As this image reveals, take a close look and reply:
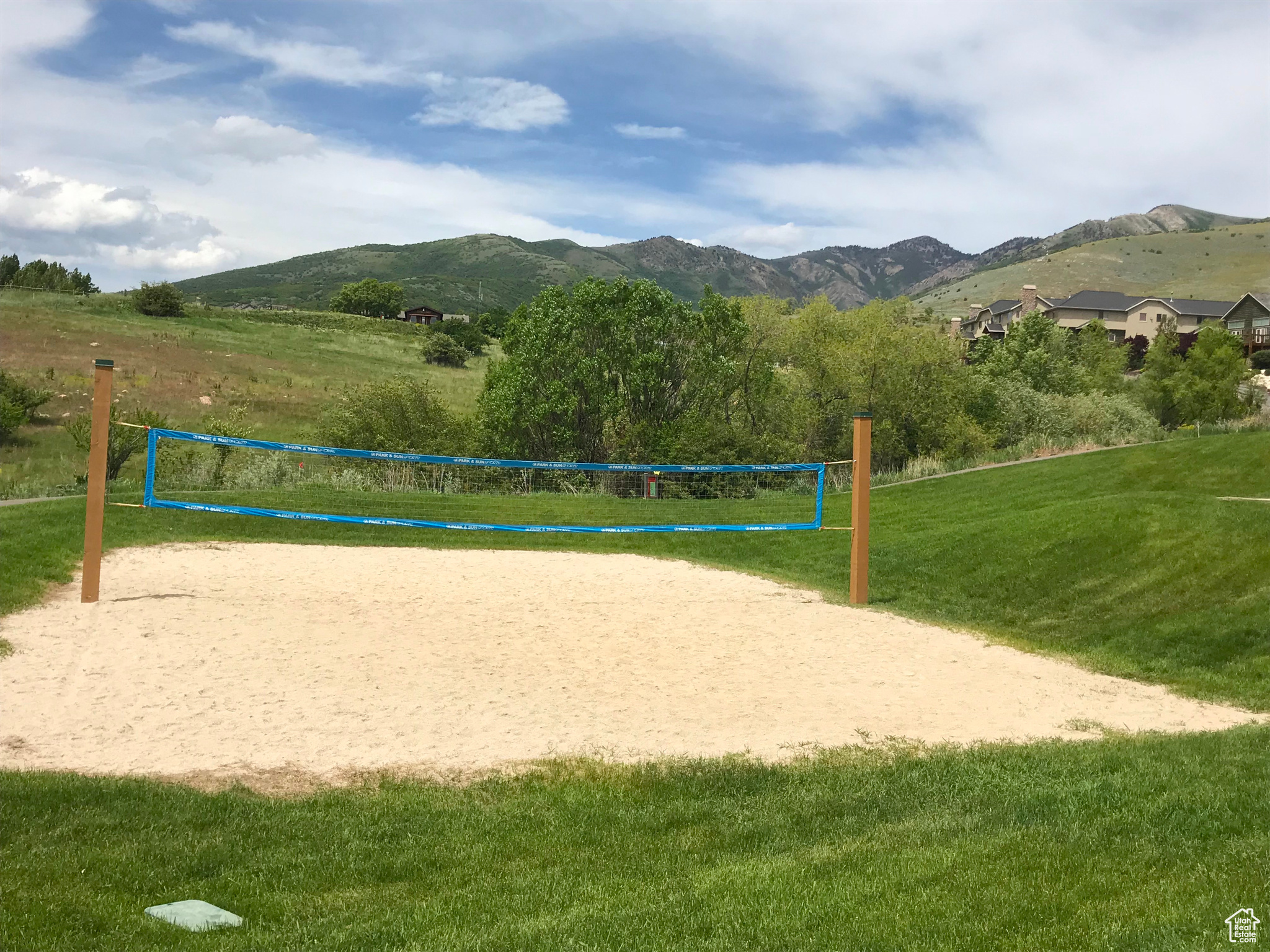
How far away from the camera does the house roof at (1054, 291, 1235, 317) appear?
3583 inches

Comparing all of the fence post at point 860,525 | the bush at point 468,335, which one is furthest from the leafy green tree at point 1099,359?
the bush at point 468,335

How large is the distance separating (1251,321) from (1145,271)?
90267 mm

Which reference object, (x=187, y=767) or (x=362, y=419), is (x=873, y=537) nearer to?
(x=187, y=767)

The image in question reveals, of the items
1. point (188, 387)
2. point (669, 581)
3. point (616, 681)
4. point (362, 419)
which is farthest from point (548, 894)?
point (188, 387)

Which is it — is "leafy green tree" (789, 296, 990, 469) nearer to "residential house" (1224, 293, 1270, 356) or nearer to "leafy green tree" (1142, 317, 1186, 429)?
"leafy green tree" (1142, 317, 1186, 429)

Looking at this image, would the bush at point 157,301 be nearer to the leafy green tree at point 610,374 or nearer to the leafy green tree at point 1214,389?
the leafy green tree at point 610,374

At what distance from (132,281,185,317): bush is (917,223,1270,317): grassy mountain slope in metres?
99.2

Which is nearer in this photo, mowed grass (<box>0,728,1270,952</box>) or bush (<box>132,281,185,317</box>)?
mowed grass (<box>0,728,1270,952</box>)

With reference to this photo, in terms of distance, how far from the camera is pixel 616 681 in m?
8.93

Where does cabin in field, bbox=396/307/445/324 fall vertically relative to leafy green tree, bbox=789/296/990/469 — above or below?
above

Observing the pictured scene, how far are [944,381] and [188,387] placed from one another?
3092 centimetres

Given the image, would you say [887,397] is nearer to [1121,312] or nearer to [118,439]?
[118,439]

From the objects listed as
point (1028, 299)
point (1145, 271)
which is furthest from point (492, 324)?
point (1145, 271)

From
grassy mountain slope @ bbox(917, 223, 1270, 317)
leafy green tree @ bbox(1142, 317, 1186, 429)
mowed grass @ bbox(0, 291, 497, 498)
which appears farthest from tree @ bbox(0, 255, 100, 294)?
grassy mountain slope @ bbox(917, 223, 1270, 317)
